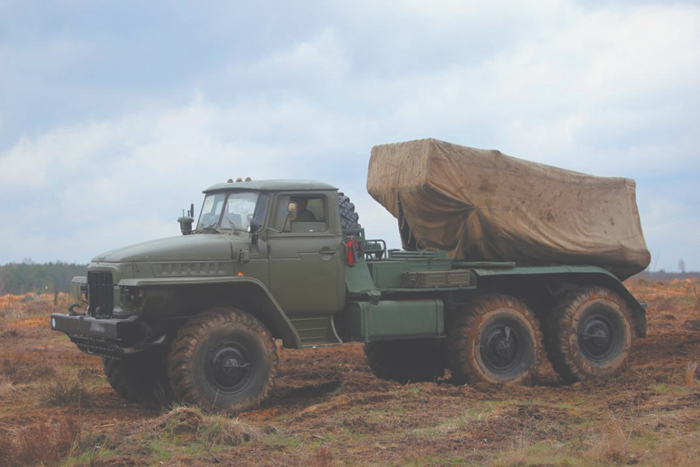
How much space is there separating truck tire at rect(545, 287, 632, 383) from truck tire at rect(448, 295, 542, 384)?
1.44 feet

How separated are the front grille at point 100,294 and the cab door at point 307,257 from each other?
6.33 ft

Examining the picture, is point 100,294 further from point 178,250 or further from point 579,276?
point 579,276

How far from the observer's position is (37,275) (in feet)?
239

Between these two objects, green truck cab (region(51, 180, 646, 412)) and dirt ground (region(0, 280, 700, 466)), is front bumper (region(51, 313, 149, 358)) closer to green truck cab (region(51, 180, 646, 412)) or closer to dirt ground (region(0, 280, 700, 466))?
green truck cab (region(51, 180, 646, 412))

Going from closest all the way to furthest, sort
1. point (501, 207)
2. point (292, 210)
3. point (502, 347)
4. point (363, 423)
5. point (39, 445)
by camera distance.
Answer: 1. point (39, 445)
2. point (363, 423)
3. point (292, 210)
4. point (502, 347)
5. point (501, 207)

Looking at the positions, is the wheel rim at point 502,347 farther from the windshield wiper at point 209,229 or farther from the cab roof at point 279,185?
the windshield wiper at point 209,229

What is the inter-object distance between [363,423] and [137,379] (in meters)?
3.61

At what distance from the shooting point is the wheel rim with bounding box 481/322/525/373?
43.9 ft

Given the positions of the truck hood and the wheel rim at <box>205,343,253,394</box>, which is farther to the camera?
the truck hood

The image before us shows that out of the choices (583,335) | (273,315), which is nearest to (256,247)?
(273,315)

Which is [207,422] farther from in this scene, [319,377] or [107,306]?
[319,377]

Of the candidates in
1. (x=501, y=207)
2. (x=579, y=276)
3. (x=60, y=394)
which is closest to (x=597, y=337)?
(x=579, y=276)

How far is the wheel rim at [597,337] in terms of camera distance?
14.1m

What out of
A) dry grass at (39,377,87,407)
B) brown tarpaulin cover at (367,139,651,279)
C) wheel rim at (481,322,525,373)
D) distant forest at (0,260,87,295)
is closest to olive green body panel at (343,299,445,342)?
wheel rim at (481,322,525,373)
